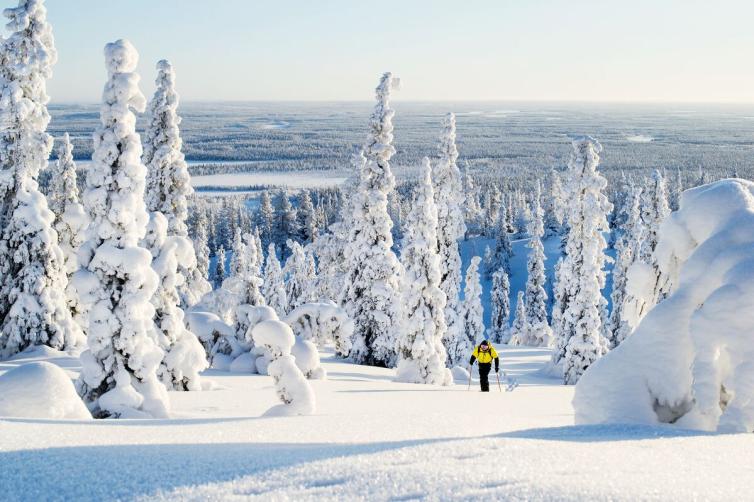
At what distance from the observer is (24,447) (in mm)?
5957

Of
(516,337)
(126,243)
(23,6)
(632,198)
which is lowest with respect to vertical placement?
(516,337)

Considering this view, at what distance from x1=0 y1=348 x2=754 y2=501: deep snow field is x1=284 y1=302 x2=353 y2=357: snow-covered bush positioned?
722 inches

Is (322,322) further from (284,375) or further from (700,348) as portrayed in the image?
(700,348)

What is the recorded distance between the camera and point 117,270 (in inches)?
477

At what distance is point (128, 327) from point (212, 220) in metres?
108

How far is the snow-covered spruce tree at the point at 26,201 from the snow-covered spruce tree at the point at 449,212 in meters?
18.0

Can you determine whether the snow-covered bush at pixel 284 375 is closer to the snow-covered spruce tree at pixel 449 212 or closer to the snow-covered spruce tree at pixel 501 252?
the snow-covered spruce tree at pixel 449 212

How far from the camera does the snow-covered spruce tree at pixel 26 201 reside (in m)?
20.4

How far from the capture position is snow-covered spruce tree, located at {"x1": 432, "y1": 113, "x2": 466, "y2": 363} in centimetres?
3422

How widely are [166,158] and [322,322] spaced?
9409 millimetres

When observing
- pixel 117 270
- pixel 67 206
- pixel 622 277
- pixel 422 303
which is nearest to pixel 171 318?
pixel 117 270

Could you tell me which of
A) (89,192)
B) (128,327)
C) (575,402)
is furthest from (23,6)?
(575,402)

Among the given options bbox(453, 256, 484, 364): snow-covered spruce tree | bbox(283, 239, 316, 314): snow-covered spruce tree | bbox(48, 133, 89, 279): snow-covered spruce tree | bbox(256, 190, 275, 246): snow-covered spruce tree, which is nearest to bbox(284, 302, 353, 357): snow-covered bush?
bbox(48, 133, 89, 279): snow-covered spruce tree

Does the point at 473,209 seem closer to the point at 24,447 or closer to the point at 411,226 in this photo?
the point at 411,226
